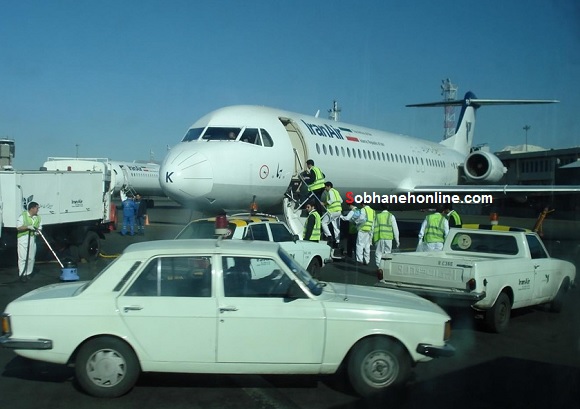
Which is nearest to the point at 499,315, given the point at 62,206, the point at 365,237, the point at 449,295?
the point at 449,295

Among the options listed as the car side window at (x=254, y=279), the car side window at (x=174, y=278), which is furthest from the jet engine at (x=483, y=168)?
the car side window at (x=174, y=278)

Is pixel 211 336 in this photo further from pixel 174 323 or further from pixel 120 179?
pixel 120 179

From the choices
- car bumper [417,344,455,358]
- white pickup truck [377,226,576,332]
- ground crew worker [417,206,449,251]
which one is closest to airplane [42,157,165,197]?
ground crew worker [417,206,449,251]

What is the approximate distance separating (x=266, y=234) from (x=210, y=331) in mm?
6984

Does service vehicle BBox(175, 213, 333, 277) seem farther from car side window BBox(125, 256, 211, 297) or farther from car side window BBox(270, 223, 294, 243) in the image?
car side window BBox(125, 256, 211, 297)

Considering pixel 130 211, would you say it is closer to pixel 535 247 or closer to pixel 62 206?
pixel 62 206

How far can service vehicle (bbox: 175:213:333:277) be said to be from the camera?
Result: 12297mm

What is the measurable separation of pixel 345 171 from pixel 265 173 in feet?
16.0

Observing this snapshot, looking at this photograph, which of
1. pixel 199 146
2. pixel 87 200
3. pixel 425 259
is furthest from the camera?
pixel 87 200

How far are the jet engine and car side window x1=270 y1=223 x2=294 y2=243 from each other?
19.3m

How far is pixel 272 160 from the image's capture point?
16562 mm

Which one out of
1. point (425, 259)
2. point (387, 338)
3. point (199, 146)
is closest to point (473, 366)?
point (387, 338)

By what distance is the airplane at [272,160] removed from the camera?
1495 cm

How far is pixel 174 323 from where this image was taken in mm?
5891
